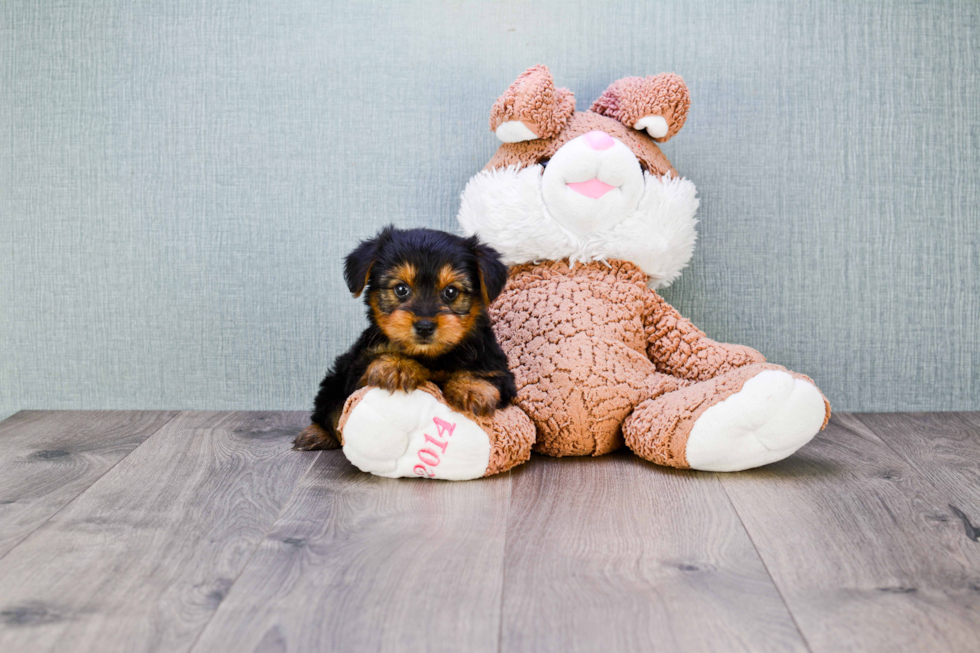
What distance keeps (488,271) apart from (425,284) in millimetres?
162

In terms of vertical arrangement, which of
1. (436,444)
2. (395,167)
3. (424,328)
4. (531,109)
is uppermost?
(531,109)

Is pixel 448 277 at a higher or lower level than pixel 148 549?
higher

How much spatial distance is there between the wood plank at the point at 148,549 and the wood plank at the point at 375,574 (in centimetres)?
6

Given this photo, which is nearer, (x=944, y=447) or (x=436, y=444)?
(x=436, y=444)

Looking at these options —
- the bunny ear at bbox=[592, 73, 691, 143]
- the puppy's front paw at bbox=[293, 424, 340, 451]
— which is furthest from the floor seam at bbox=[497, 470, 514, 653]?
the bunny ear at bbox=[592, 73, 691, 143]

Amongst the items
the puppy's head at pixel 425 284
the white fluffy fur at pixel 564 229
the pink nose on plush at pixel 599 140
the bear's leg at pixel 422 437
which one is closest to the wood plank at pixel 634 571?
the bear's leg at pixel 422 437

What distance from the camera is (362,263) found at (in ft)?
6.11

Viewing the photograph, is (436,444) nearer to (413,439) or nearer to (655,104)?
(413,439)

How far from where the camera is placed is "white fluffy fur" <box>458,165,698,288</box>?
7.11 ft

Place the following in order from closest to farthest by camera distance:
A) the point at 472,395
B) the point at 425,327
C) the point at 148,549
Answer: the point at 148,549
the point at 425,327
the point at 472,395

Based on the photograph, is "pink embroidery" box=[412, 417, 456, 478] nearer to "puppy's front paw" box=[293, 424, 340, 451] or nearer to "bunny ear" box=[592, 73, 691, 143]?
"puppy's front paw" box=[293, 424, 340, 451]

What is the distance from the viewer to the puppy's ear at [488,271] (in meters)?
1.87

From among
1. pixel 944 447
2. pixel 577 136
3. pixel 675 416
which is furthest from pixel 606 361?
pixel 944 447

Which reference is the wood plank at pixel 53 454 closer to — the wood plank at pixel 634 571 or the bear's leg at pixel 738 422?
the wood plank at pixel 634 571
